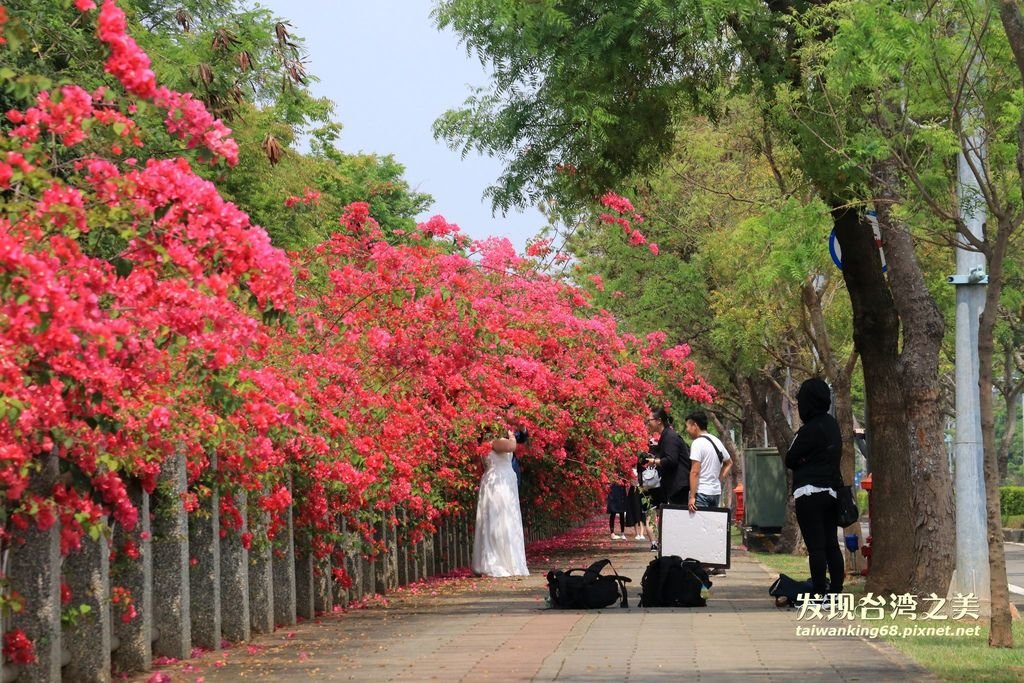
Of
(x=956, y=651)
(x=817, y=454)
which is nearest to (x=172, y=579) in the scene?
(x=956, y=651)

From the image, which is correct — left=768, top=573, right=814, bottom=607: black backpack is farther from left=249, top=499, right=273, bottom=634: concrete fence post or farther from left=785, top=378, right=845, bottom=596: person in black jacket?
left=249, top=499, right=273, bottom=634: concrete fence post

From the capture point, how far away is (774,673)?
972cm

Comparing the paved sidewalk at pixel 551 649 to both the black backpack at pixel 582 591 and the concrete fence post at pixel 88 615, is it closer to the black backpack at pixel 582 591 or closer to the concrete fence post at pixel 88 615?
the black backpack at pixel 582 591

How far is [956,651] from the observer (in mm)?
10711

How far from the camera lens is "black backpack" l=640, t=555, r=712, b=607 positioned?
15.5 m

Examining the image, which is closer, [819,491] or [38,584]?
[38,584]

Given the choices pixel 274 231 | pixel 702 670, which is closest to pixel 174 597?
pixel 702 670

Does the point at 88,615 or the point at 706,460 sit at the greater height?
the point at 706,460

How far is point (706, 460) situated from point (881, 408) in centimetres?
388

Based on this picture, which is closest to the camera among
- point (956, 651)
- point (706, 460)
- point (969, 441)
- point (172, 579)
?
point (956, 651)

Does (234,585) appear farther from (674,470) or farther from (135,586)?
→ (674,470)

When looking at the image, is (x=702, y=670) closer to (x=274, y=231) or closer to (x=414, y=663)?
(x=414, y=663)

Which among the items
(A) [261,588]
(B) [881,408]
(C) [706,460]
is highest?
(B) [881,408]

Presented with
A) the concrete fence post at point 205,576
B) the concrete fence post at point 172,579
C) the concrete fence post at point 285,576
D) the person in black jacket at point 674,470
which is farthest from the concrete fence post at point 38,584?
the person in black jacket at point 674,470
